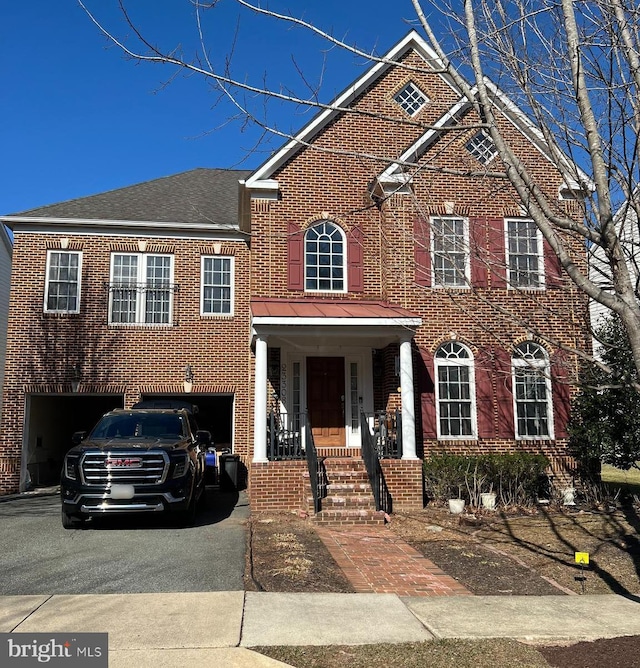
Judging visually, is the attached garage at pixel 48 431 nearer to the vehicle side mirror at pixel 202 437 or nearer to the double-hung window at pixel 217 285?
the double-hung window at pixel 217 285

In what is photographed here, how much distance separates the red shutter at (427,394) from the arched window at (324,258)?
7.57ft

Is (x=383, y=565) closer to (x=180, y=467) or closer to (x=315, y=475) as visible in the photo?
(x=315, y=475)

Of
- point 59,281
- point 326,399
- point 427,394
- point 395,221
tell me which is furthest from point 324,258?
point 59,281

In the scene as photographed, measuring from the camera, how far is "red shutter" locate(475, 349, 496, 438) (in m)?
12.8

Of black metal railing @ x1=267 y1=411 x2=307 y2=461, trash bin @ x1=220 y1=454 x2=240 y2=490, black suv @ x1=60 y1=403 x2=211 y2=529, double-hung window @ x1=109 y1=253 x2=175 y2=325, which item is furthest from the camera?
double-hung window @ x1=109 y1=253 x2=175 y2=325

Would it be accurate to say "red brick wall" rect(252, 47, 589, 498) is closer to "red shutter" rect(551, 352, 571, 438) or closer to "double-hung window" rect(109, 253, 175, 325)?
"red shutter" rect(551, 352, 571, 438)

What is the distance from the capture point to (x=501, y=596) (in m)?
6.50

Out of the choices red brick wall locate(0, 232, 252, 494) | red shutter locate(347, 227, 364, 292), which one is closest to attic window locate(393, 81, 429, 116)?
red shutter locate(347, 227, 364, 292)

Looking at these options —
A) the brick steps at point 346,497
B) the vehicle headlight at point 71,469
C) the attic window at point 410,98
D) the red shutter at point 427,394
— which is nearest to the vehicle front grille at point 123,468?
the vehicle headlight at point 71,469

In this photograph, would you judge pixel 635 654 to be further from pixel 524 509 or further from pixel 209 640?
pixel 524 509

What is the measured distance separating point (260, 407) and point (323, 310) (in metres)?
2.20

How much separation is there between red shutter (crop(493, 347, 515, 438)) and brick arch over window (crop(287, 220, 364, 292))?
130 inches

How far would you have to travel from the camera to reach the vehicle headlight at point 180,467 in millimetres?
9133

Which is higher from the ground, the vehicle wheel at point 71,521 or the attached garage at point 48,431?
the attached garage at point 48,431
